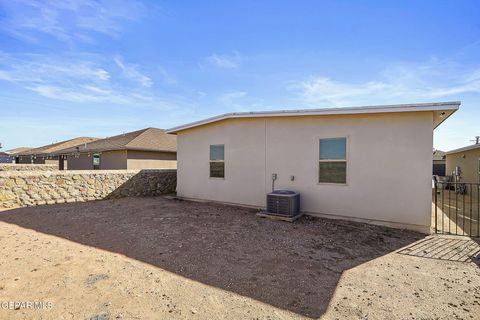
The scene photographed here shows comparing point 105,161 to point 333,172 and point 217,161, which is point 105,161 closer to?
point 217,161

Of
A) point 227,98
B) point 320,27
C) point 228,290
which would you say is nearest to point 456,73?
point 320,27

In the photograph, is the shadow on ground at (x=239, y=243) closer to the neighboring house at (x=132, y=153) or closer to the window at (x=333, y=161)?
the window at (x=333, y=161)

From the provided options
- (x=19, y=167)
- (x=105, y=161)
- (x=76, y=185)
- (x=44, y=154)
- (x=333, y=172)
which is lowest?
(x=76, y=185)

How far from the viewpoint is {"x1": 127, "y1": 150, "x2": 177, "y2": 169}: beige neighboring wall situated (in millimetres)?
14414

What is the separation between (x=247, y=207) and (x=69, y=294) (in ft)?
18.7

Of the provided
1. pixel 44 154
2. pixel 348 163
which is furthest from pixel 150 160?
pixel 348 163

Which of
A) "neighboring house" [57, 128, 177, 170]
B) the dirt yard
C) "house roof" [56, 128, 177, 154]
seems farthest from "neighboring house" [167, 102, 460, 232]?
"neighboring house" [57, 128, 177, 170]

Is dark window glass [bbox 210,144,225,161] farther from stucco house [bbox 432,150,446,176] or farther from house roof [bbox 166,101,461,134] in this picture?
stucco house [bbox 432,150,446,176]

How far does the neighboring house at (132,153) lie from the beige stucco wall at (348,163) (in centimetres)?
716

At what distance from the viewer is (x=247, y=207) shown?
8.05 meters

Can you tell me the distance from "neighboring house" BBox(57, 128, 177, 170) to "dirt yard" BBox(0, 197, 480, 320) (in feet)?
27.8

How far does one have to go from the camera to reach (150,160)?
50.5ft

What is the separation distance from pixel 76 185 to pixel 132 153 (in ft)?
17.0

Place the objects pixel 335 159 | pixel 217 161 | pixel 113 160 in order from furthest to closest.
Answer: pixel 113 160 < pixel 217 161 < pixel 335 159
